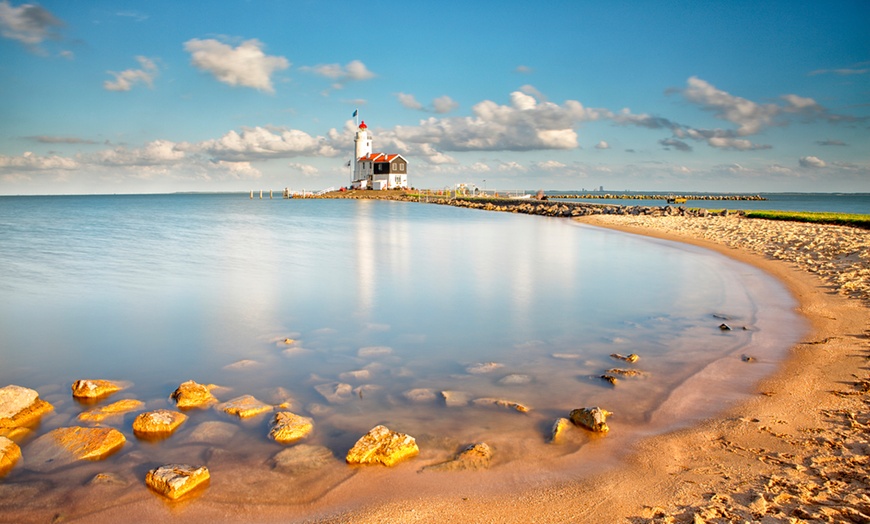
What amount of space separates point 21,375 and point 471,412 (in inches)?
259

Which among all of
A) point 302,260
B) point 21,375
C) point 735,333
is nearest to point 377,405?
point 21,375

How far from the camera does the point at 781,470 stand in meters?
4.41

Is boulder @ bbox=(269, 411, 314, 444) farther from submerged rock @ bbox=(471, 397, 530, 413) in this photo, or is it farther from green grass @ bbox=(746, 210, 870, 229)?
green grass @ bbox=(746, 210, 870, 229)

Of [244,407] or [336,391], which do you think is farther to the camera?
[336,391]

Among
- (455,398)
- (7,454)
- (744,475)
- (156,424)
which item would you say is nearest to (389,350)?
(455,398)

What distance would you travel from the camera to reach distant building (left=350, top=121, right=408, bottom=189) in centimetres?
9338

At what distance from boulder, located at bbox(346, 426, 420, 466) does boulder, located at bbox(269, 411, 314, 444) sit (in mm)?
778

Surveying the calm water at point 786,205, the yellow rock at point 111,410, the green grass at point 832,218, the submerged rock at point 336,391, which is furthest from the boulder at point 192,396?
the calm water at point 786,205

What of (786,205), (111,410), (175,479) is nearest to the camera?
(175,479)

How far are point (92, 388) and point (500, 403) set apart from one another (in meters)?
5.14

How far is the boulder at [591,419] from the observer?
5.43m

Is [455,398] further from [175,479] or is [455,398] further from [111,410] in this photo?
[111,410]

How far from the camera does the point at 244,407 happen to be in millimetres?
6023

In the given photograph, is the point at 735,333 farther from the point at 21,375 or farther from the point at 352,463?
the point at 21,375
